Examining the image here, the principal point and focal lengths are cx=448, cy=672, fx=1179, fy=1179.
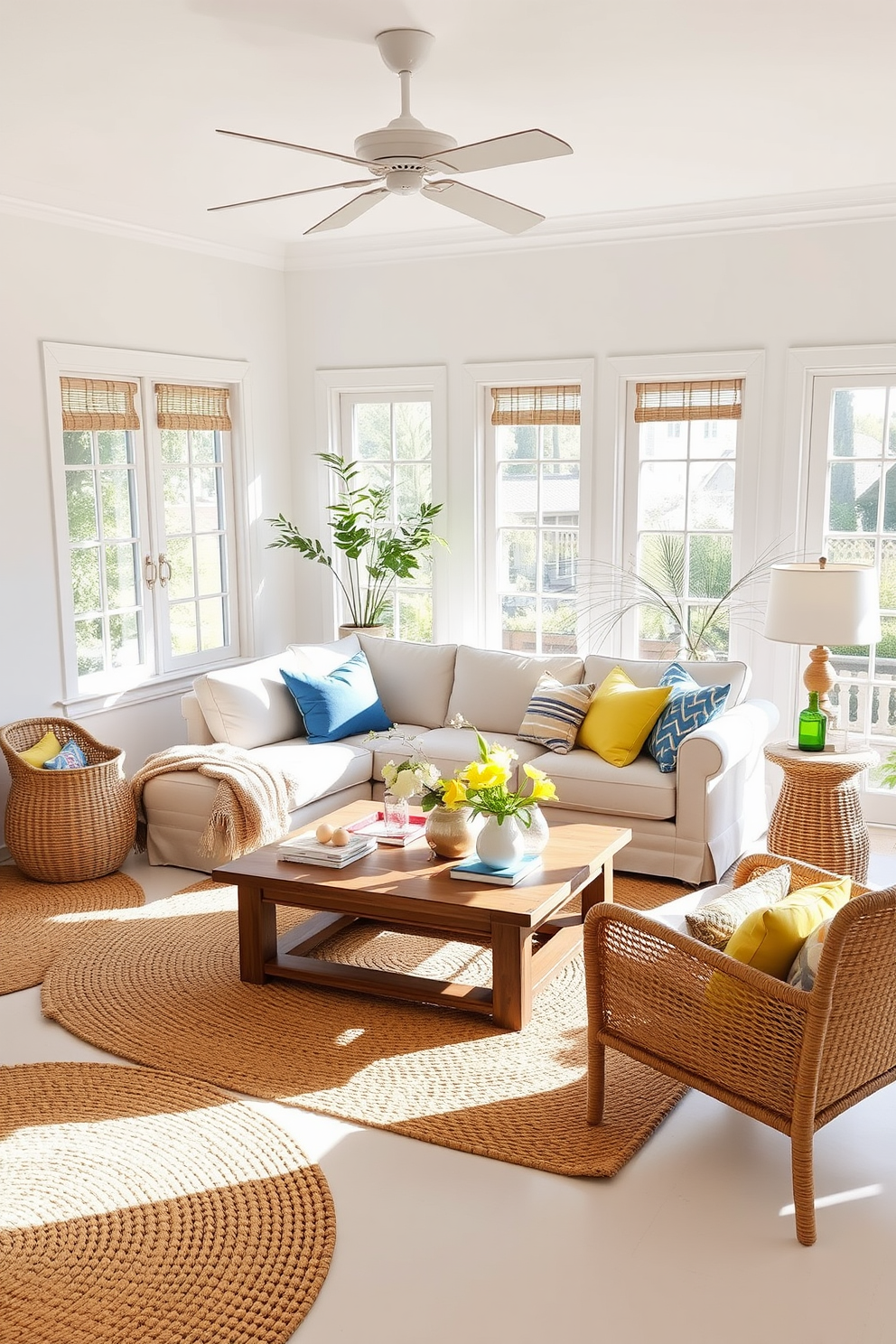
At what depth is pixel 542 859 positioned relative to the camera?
3.78m

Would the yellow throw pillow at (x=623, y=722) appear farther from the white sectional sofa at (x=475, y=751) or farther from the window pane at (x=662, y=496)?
the window pane at (x=662, y=496)

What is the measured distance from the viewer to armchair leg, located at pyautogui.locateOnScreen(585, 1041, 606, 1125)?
2.93 meters

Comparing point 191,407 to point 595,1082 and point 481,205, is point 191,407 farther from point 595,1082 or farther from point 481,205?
point 595,1082

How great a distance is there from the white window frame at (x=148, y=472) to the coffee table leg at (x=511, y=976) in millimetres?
2772

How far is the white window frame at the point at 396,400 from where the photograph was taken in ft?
20.7

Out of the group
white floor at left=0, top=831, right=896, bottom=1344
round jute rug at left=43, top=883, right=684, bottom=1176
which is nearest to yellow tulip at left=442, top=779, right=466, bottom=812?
round jute rug at left=43, top=883, right=684, bottom=1176

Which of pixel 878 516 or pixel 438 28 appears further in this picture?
pixel 878 516

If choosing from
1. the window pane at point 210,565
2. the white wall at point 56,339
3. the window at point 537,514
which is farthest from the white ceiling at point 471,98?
the window pane at point 210,565

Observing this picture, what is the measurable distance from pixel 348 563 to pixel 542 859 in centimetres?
333

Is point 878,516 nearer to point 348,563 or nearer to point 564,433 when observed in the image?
point 564,433

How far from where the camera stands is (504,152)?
124 inches

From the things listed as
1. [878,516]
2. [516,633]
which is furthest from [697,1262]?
[516,633]

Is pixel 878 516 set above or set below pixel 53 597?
above

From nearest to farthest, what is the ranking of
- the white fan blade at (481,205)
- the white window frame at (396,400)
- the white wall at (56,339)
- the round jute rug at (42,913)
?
the white fan blade at (481,205)
the round jute rug at (42,913)
the white wall at (56,339)
the white window frame at (396,400)
